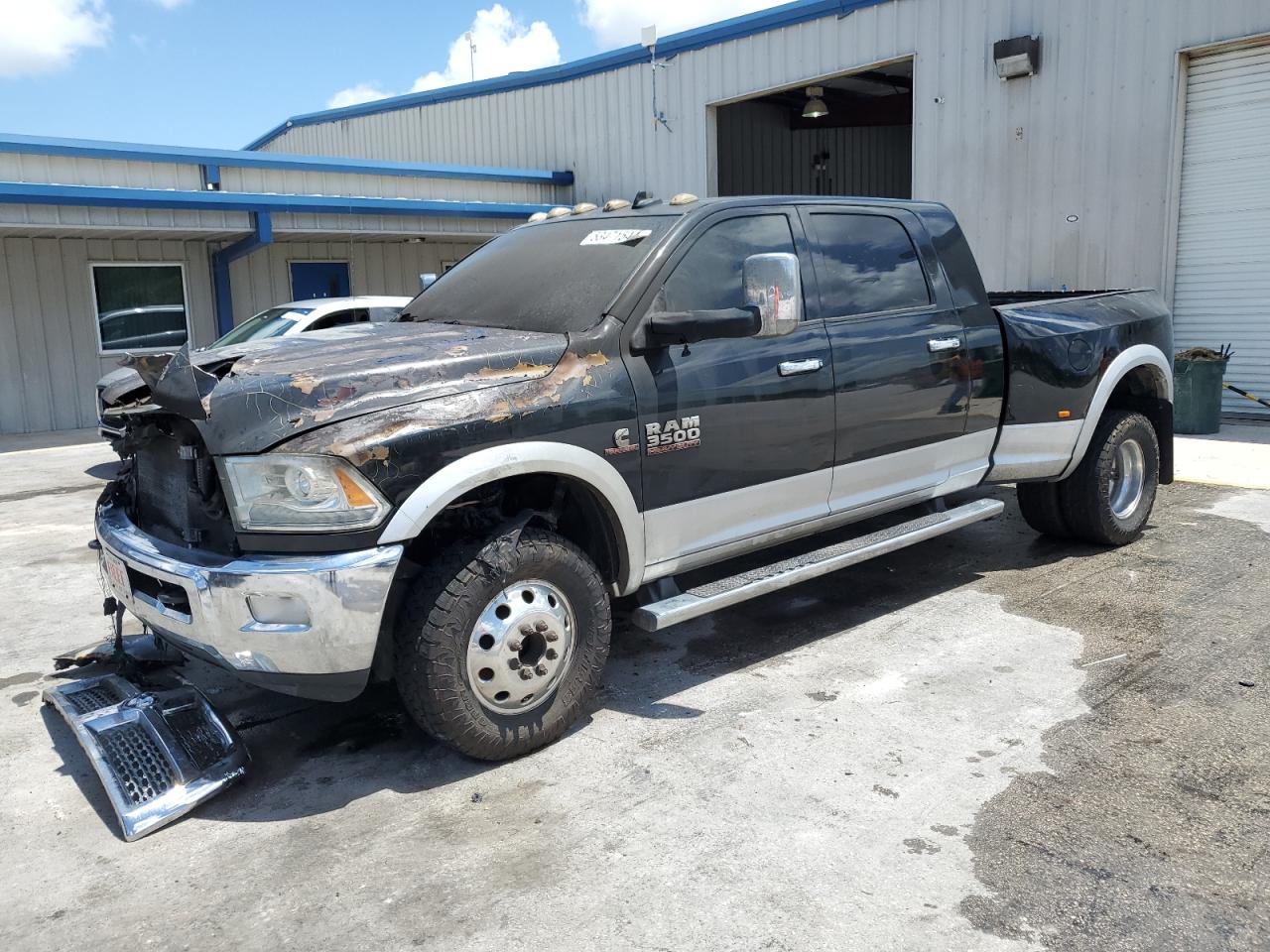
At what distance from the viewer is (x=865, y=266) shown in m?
4.91

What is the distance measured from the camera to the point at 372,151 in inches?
942

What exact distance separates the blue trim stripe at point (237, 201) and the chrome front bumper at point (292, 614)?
10.3 meters

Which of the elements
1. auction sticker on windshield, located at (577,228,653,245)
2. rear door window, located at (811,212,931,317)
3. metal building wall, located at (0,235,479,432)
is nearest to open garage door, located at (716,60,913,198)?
metal building wall, located at (0,235,479,432)

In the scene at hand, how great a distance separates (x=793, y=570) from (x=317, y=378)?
2126 mm

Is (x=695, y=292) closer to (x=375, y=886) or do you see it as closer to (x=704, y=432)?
(x=704, y=432)

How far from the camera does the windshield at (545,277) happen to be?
4.11m

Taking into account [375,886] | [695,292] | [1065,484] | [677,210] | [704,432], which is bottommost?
[375,886]

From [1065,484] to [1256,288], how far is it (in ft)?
21.9

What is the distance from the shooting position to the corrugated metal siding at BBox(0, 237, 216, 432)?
45.0 feet

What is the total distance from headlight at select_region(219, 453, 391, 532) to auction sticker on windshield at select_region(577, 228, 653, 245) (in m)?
1.72

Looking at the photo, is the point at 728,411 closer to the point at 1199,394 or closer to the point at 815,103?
the point at 1199,394

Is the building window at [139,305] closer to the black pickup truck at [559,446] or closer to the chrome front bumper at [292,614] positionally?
the black pickup truck at [559,446]

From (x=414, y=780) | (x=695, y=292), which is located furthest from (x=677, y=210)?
(x=414, y=780)

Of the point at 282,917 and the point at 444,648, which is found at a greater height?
the point at 444,648
